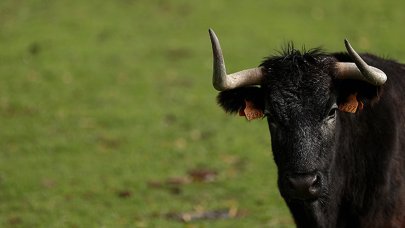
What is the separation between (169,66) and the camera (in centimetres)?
2102

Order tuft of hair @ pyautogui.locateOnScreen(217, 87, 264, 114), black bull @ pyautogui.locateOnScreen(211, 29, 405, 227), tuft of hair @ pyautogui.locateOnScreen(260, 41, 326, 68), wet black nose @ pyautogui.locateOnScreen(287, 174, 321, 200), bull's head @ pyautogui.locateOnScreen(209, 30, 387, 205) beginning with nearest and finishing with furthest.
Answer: wet black nose @ pyautogui.locateOnScreen(287, 174, 321, 200)
bull's head @ pyautogui.locateOnScreen(209, 30, 387, 205)
black bull @ pyautogui.locateOnScreen(211, 29, 405, 227)
tuft of hair @ pyautogui.locateOnScreen(260, 41, 326, 68)
tuft of hair @ pyautogui.locateOnScreen(217, 87, 264, 114)

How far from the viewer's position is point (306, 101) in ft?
25.1

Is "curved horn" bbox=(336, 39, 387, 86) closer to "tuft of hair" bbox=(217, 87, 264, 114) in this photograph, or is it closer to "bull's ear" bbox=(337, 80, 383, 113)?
"bull's ear" bbox=(337, 80, 383, 113)

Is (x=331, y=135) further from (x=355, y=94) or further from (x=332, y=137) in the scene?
(x=355, y=94)

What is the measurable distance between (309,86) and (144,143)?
841 cm

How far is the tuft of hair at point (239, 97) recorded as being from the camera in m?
8.29

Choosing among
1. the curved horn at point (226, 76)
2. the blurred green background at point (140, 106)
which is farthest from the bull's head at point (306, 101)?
the blurred green background at point (140, 106)

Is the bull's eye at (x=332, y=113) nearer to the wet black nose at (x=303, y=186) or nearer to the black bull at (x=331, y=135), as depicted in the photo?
the black bull at (x=331, y=135)

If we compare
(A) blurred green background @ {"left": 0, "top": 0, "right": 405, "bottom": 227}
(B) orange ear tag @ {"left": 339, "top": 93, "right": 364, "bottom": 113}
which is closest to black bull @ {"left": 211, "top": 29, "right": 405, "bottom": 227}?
(B) orange ear tag @ {"left": 339, "top": 93, "right": 364, "bottom": 113}

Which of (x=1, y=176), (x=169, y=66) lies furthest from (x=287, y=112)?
(x=169, y=66)

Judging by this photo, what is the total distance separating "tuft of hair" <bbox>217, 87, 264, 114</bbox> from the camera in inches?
326

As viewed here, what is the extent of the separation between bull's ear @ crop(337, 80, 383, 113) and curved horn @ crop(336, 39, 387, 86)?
4.5 inches

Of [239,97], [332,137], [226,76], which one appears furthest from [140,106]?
[332,137]

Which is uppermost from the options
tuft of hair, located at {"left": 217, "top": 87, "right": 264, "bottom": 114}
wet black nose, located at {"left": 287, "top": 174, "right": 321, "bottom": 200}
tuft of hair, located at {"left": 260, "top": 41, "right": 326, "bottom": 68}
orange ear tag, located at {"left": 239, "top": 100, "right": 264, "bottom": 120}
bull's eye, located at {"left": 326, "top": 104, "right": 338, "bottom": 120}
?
tuft of hair, located at {"left": 260, "top": 41, "right": 326, "bottom": 68}
